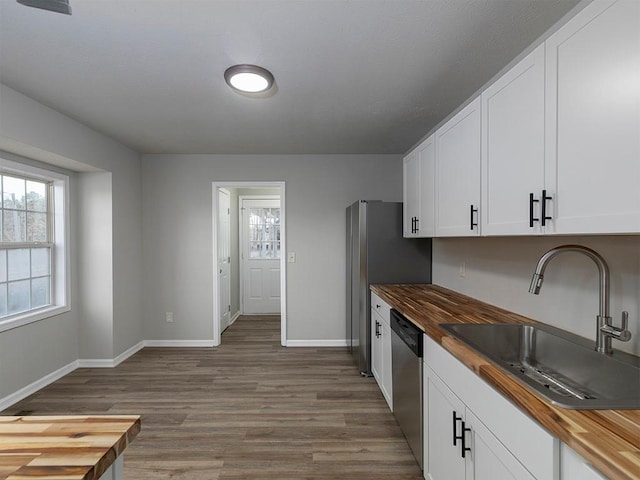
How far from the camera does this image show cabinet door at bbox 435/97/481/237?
1837mm

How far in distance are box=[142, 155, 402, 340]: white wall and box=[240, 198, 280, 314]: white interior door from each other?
1.87 m

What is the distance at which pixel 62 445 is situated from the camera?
697 mm

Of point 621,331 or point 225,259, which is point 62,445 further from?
point 225,259

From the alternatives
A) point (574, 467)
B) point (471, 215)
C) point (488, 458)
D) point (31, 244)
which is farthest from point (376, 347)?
point (31, 244)

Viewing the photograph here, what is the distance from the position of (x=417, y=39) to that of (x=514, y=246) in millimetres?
1357

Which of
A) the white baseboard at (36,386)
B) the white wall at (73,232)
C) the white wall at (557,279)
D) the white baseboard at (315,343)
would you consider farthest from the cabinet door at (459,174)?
the white baseboard at (36,386)

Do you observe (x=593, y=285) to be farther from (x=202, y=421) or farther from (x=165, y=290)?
(x=165, y=290)

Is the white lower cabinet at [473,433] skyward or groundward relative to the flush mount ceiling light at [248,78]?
groundward

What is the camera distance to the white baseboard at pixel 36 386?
2685mm

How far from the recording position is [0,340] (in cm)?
261

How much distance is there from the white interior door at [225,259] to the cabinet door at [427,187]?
302 cm

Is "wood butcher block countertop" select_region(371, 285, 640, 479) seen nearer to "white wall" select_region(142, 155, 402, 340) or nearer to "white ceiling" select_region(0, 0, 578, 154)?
"white ceiling" select_region(0, 0, 578, 154)

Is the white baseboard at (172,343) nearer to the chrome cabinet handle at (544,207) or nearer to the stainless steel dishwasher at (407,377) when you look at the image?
the stainless steel dishwasher at (407,377)

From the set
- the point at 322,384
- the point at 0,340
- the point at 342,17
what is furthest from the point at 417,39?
the point at 0,340
